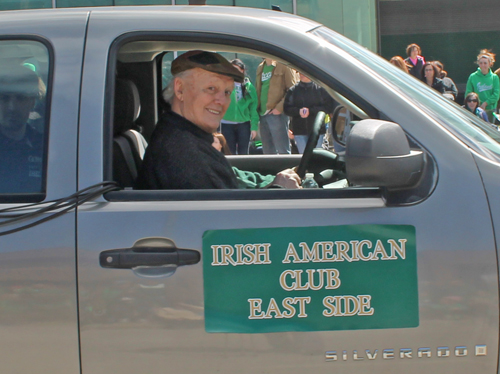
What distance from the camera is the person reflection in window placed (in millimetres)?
1869

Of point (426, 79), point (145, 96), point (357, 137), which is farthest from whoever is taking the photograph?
point (426, 79)

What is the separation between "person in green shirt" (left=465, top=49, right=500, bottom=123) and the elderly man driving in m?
8.76

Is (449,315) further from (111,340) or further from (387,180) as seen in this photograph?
(111,340)

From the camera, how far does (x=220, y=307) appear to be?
1.74 m

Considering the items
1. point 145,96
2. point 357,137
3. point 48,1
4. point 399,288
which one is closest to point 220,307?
point 399,288

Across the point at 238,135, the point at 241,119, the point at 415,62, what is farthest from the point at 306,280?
the point at 415,62

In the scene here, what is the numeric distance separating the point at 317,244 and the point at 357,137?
1.05 feet

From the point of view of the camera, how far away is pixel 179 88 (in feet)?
8.12

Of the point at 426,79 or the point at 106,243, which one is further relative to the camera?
the point at 426,79

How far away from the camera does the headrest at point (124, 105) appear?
227cm

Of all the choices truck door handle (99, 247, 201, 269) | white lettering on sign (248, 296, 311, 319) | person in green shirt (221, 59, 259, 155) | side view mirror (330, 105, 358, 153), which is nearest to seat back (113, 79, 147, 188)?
truck door handle (99, 247, 201, 269)

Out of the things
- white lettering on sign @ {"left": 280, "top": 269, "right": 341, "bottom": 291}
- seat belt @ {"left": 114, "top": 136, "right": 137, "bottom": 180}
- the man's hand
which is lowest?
white lettering on sign @ {"left": 280, "top": 269, "right": 341, "bottom": 291}

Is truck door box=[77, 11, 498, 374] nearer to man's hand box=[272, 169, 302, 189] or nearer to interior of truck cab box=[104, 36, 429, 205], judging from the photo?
interior of truck cab box=[104, 36, 429, 205]

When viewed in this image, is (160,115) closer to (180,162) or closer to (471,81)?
(180,162)
